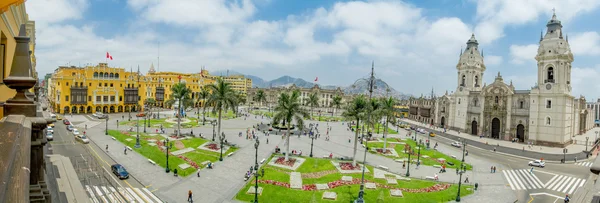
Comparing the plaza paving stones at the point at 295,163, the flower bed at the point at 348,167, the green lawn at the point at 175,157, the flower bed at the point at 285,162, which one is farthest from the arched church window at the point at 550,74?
the green lawn at the point at 175,157

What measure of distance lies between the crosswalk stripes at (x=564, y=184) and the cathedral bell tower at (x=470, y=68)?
37.3 metres

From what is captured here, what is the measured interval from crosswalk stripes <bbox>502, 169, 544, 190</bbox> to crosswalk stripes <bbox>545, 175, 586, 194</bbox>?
0.90 m

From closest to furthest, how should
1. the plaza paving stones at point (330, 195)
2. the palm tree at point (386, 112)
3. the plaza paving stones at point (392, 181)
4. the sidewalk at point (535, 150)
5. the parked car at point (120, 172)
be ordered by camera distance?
the plaza paving stones at point (330, 195) < the parked car at point (120, 172) < the plaza paving stones at point (392, 181) < the palm tree at point (386, 112) < the sidewalk at point (535, 150)

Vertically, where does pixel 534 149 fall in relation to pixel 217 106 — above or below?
below

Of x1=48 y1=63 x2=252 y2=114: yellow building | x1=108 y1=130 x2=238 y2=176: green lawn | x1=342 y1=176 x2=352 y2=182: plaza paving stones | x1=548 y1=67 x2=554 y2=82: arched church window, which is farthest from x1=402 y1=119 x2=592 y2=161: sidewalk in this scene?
x1=48 y1=63 x2=252 y2=114: yellow building

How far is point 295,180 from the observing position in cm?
2609

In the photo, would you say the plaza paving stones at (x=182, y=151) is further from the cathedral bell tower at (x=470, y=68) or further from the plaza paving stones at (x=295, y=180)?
the cathedral bell tower at (x=470, y=68)

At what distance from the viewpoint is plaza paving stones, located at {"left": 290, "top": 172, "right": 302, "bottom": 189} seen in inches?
973

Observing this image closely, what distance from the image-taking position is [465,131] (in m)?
65.9

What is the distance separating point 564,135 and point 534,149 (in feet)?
23.2

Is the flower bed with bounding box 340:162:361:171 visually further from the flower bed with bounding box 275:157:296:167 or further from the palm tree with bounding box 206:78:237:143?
the palm tree with bounding box 206:78:237:143

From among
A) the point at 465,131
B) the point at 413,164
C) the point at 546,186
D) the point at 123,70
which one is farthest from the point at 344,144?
the point at 123,70

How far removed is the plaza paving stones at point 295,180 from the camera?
24719 millimetres

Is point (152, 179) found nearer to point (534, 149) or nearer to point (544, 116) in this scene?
point (534, 149)
